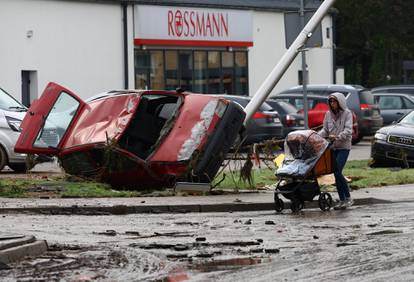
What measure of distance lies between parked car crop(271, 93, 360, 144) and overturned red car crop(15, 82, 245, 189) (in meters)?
14.5

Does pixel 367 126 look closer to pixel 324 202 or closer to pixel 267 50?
pixel 267 50

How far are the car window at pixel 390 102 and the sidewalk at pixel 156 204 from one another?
22.3 metres

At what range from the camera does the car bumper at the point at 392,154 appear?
83.0ft

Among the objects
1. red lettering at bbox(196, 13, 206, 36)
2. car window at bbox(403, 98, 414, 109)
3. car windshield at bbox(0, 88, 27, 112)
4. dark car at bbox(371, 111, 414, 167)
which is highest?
red lettering at bbox(196, 13, 206, 36)

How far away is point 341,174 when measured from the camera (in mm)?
17438

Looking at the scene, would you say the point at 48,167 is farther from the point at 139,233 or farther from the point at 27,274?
the point at 27,274

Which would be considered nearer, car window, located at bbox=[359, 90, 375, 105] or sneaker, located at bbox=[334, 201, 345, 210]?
sneaker, located at bbox=[334, 201, 345, 210]

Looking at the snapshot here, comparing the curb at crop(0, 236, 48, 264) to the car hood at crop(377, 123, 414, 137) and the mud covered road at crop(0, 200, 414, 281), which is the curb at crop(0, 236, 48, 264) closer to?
the mud covered road at crop(0, 200, 414, 281)

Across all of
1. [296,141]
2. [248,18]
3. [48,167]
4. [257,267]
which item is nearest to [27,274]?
[257,267]

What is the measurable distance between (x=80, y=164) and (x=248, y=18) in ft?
95.1

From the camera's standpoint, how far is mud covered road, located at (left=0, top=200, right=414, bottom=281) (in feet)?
33.2

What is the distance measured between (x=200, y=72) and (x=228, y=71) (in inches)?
64.8

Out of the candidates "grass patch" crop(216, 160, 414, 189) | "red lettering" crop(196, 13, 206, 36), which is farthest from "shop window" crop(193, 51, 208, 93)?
"grass patch" crop(216, 160, 414, 189)

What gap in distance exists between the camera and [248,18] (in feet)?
156
